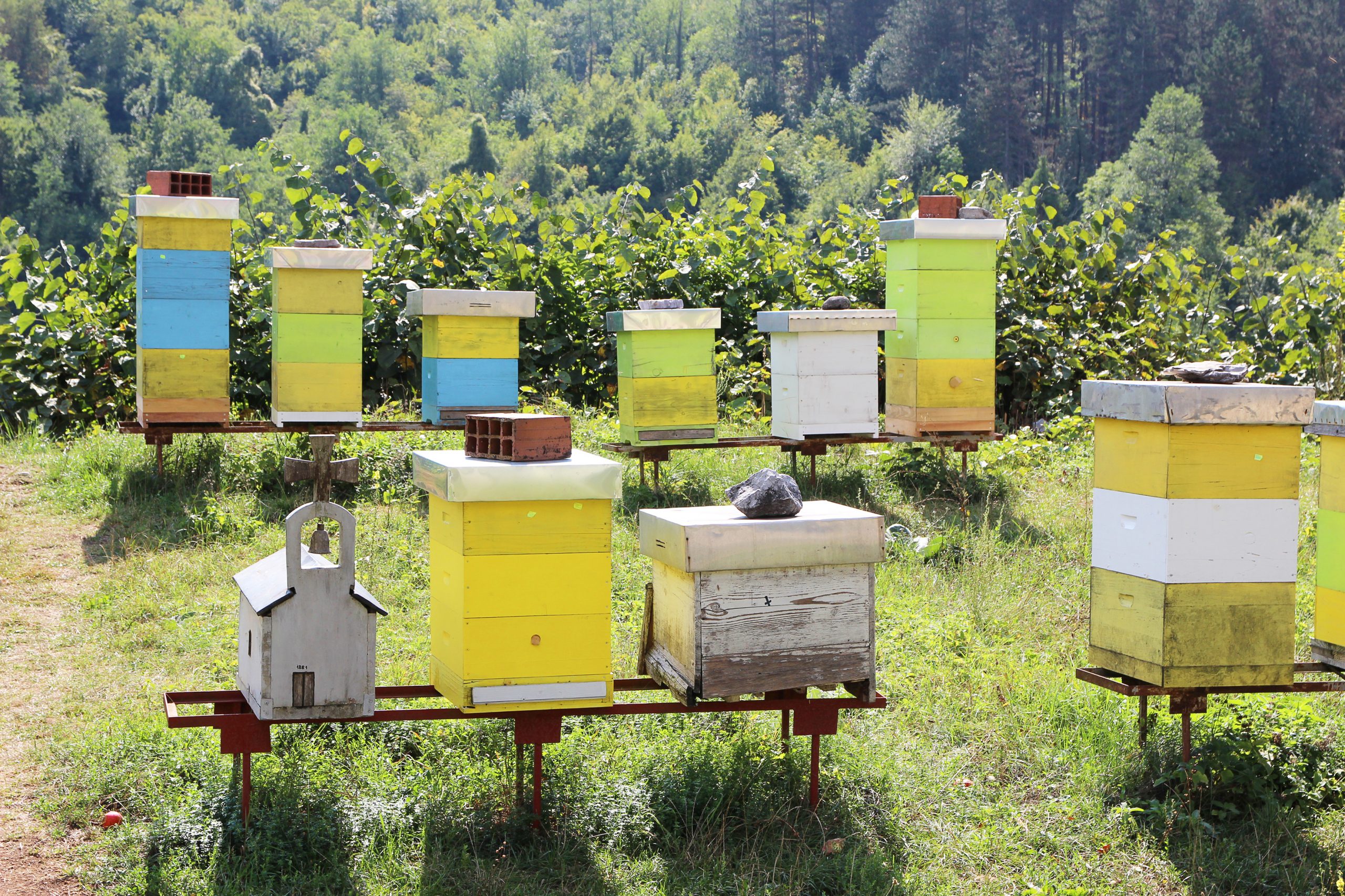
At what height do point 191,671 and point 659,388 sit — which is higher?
point 659,388

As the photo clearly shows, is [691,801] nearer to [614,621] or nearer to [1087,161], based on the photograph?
[614,621]

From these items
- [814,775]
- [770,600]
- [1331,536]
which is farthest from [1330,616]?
[770,600]

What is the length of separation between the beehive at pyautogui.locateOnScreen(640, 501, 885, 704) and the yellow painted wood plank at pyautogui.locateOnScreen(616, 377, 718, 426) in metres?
3.52

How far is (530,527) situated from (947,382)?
4.49 m

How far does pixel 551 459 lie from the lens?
12.8ft

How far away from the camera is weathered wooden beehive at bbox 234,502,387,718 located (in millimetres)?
3617

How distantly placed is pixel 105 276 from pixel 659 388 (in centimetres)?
459

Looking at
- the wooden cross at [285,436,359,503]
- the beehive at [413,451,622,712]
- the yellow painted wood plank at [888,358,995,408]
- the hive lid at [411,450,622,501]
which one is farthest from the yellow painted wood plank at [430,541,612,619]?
the yellow painted wood plank at [888,358,995,408]

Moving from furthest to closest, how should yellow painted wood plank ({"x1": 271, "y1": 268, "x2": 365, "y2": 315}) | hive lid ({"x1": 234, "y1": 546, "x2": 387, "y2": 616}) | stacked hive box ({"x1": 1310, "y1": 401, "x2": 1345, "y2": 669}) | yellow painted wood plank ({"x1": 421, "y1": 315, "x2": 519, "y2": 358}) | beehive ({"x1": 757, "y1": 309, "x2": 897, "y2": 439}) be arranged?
yellow painted wood plank ({"x1": 421, "y1": 315, "x2": 519, "y2": 358}) → beehive ({"x1": 757, "y1": 309, "x2": 897, "y2": 439}) → yellow painted wood plank ({"x1": 271, "y1": 268, "x2": 365, "y2": 315}) → stacked hive box ({"x1": 1310, "y1": 401, "x2": 1345, "y2": 669}) → hive lid ({"x1": 234, "y1": 546, "x2": 387, "y2": 616})

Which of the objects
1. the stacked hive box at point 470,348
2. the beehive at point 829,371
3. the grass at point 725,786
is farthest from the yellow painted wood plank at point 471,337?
the grass at point 725,786

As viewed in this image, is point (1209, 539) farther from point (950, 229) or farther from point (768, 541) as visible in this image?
point (950, 229)

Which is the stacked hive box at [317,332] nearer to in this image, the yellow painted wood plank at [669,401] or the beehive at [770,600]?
the yellow painted wood plank at [669,401]

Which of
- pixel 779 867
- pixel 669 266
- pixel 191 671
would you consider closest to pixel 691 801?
pixel 779 867

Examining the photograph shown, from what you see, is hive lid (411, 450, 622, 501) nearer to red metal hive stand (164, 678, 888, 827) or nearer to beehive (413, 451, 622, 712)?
beehive (413, 451, 622, 712)
